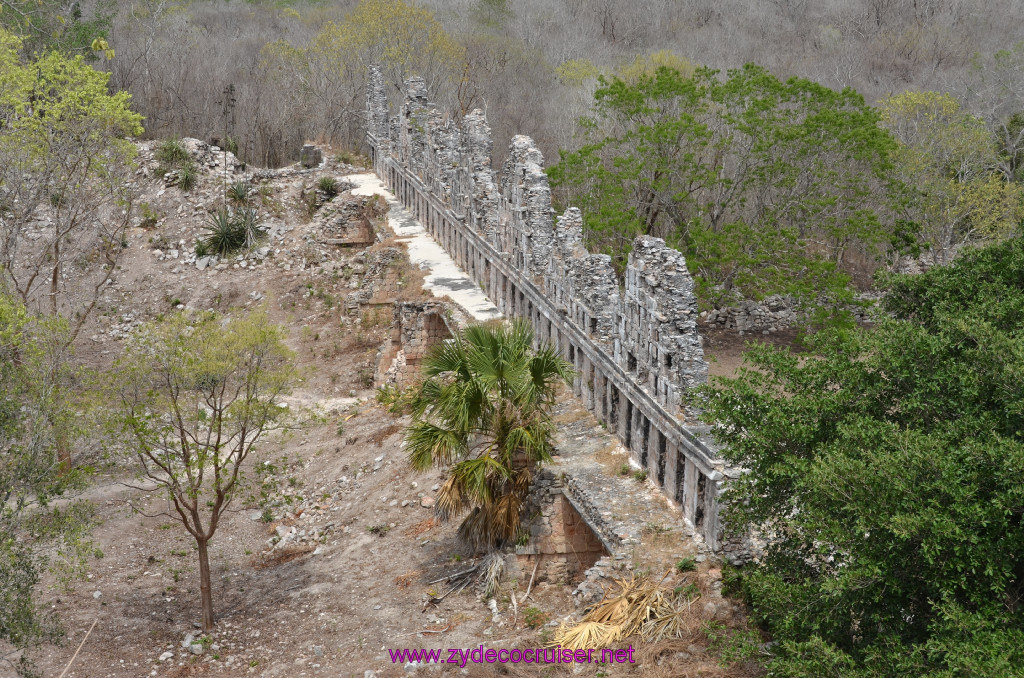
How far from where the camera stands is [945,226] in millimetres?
38844

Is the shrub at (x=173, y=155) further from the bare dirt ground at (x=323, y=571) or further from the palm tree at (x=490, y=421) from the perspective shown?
the palm tree at (x=490, y=421)

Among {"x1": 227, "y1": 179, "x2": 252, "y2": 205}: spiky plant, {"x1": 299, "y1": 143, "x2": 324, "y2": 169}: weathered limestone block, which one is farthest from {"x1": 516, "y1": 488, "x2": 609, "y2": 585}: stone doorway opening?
{"x1": 299, "y1": 143, "x2": 324, "y2": 169}: weathered limestone block

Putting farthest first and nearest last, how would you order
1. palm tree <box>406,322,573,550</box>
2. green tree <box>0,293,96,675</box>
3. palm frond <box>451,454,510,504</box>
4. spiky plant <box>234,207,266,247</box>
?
spiky plant <box>234,207,266,247</box> < palm tree <box>406,322,573,550</box> < palm frond <box>451,454,510,504</box> < green tree <box>0,293,96,675</box>

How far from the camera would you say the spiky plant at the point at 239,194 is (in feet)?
154

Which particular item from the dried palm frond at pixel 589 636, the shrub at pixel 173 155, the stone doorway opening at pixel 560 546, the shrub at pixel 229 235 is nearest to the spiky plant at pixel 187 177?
the shrub at pixel 173 155

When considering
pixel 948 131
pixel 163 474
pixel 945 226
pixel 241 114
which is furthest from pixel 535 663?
pixel 241 114

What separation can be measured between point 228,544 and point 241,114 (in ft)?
125

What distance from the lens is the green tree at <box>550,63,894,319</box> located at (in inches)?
1371

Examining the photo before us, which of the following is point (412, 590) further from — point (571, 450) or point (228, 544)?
point (228, 544)

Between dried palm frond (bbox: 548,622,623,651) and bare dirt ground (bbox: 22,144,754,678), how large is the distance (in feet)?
1.62

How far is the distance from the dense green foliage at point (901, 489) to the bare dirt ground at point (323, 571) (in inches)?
92.8

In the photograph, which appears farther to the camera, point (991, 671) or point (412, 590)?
point (412, 590)

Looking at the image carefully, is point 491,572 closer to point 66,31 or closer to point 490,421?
point 490,421

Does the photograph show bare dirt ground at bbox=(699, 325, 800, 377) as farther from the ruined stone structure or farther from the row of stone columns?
the ruined stone structure
